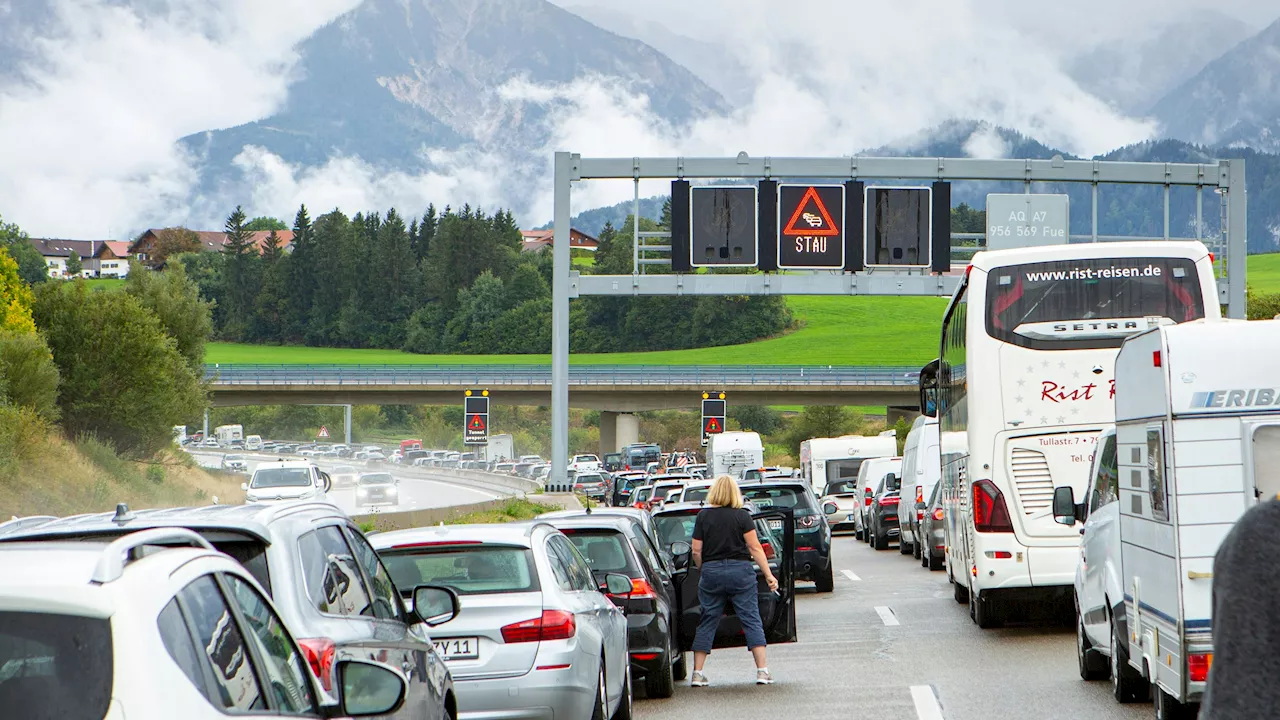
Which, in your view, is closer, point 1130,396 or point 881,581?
point 1130,396

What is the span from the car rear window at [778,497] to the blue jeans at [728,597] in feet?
33.7

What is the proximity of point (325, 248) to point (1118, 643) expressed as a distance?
174978mm

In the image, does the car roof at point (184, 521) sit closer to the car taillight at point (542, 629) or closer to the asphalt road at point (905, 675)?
the car taillight at point (542, 629)

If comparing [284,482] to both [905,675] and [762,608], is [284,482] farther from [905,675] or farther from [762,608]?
[905,675]

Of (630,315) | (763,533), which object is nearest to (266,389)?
(763,533)

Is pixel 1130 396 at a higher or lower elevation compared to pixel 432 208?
lower

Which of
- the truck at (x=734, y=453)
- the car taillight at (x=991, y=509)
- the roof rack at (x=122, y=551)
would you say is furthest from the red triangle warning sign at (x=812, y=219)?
the roof rack at (x=122, y=551)

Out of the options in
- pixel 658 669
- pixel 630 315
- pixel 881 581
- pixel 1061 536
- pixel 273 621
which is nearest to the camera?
pixel 273 621

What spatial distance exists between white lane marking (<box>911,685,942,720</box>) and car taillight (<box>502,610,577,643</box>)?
10.1ft

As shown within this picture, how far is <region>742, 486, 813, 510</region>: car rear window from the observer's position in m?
23.6

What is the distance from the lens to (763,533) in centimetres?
1969

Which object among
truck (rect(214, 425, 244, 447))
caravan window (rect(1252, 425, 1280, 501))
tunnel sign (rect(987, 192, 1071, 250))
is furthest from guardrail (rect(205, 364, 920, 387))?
caravan window (rect(1252, 425, 1280, 501))

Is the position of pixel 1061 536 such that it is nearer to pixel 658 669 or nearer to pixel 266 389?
pixel 658 669

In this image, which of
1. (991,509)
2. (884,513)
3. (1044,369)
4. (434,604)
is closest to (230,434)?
(884,513)
